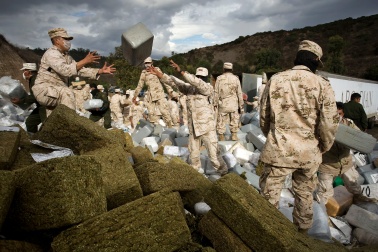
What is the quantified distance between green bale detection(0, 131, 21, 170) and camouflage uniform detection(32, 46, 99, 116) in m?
1.44

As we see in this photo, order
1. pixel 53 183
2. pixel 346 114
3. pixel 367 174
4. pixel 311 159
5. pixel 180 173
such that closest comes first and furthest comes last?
pixel 53 183 → pixel 311 159 → pixel 180 173 → pixel 367 174 → pixel 346 114

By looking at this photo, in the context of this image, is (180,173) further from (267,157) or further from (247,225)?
(247,225)

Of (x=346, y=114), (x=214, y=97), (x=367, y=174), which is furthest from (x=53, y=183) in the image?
(x=346, y=114)

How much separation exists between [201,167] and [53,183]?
12.7ft

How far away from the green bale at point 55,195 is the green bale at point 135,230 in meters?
0.09

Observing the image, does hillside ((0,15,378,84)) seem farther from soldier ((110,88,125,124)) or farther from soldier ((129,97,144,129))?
soldier ((110,88,125,124))

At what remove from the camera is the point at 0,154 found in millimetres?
2141

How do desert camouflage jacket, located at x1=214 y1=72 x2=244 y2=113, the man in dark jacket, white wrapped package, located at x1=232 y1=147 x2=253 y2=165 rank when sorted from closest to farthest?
white wrapped package, located at x1=232 y1=147 x2=253 y2=165 < the man in dark jacket < desert camouflage jacket, located at x1=214 y1=72 x2=244 y2=113

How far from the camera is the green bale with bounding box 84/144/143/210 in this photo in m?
2.18

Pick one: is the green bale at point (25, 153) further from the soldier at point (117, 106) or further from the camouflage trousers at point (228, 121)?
the soldier at point (117, 106)

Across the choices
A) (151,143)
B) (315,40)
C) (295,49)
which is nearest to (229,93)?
(151,143)

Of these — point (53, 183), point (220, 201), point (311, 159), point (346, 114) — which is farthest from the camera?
point (346, 114)

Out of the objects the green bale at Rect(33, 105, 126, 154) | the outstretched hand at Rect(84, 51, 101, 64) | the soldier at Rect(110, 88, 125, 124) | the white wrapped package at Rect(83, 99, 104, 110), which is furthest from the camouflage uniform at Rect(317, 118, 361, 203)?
the soldier at Rect(110, 88, 125, 124)

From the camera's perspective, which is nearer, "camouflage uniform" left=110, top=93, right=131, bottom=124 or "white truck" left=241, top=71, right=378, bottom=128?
"white truck" left=241, top=71, right=378, bottom=128
